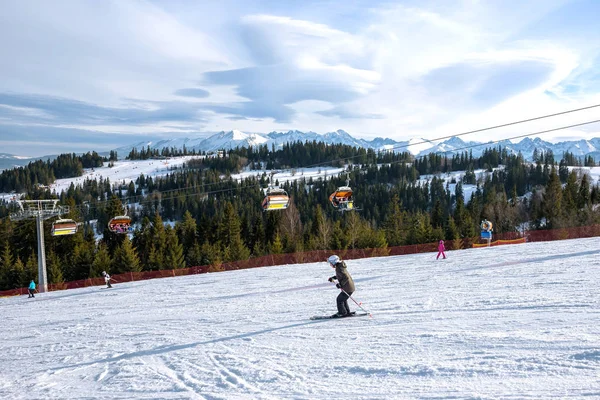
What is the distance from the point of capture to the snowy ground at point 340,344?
6359mm

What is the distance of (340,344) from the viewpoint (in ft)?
28.2

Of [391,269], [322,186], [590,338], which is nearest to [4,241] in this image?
[391,269]

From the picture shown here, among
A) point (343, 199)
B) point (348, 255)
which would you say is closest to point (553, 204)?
point (348, 255)

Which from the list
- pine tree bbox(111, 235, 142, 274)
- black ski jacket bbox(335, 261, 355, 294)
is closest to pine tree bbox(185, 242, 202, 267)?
pine tree bbox(111, 235, 142, 274)

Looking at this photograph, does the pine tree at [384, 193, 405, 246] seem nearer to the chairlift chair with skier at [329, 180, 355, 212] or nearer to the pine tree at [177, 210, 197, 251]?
the pine tree at [177, 210, 197, 251]

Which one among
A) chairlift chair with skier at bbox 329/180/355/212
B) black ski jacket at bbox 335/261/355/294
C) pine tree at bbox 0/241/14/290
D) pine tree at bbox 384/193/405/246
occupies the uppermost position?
chairlift chair with skier at bbox 329/180/355/212

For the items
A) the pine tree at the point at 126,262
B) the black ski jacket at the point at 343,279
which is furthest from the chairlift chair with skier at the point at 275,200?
the pine tree at the point at 126,262

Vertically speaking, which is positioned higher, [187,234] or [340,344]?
[340,344]

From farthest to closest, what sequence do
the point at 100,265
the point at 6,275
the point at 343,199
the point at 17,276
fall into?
the point at 6,275, the point at 17,276, the point at 100,265, the point at 343,199

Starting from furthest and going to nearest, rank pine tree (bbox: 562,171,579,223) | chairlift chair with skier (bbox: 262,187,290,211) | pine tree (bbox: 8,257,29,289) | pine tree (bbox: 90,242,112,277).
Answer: pine tree (bbox: 562,171,579,223)
pine tree (bbox: 8,257,29,289)
pine tree (bbox: 90,242,112,277)
chairlift chair with skier (bbox: 262,187,290,211)

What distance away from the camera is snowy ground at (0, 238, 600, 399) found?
6359 mm

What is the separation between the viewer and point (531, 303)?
1041 centimetres

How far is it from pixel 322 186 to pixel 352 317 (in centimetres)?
14604

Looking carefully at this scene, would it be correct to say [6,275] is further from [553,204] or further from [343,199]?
[553,204]
